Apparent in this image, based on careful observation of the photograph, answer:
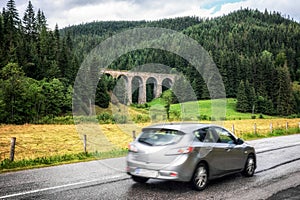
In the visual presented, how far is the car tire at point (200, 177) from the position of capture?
721 centimetres

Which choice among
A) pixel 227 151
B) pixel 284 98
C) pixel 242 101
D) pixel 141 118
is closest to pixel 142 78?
pixel 141 118

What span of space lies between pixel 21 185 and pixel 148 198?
3.27m

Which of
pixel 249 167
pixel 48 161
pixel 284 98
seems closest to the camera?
pixel 249 167

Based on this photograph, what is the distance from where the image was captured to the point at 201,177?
24.2 ft

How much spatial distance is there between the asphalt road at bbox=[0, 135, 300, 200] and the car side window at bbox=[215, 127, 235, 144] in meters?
1.05

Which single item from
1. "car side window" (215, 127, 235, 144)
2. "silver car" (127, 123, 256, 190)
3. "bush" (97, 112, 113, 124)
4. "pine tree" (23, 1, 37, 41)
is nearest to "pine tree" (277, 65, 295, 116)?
"bush" (97, 112, 113, 124)

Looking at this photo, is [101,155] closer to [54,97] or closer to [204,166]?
[204,166]

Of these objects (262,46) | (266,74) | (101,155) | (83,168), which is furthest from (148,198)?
(262,46)

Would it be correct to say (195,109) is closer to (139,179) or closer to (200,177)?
(139,179)

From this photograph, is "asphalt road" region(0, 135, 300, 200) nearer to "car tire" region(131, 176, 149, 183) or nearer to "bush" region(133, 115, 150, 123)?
"car tire" region(131, 176, 149, 183)

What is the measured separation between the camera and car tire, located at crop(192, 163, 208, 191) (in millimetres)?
7211

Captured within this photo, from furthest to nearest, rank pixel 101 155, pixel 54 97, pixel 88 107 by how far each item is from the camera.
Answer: pixel 54 97
pixel 88 107
pixel 101 155

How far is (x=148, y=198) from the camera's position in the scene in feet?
21.4

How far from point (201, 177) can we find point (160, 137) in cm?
131
